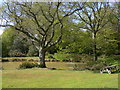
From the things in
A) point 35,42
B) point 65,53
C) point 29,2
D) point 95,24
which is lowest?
point 65,53

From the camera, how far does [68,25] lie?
45.2 feet

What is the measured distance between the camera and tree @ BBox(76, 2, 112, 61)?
1406cm

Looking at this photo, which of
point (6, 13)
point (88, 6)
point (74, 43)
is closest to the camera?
point (6, 13)

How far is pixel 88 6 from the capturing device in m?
14.1

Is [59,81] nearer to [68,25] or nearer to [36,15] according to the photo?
[36,15]

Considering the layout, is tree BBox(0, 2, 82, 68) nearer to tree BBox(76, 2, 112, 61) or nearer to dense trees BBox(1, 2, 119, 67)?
dense trees BBox(1, 2, 119, 67)

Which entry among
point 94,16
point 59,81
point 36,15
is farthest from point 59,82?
point 94,16

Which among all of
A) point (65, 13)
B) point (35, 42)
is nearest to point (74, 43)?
point (65, 13)

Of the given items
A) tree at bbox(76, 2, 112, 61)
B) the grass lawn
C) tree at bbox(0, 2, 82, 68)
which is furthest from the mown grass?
tree at bbox(76, 2, 112, 61)

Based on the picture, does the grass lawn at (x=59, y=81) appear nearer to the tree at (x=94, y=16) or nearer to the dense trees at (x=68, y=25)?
the dense trees at (x=68, y=25)

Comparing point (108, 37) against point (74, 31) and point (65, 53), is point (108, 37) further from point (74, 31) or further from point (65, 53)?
point (65, 53)

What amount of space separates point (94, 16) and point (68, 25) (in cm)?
253

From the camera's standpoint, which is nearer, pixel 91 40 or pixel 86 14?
pixel 91 40

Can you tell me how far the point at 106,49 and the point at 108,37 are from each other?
100cm
